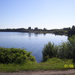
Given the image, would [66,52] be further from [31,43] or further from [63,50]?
[31,43]

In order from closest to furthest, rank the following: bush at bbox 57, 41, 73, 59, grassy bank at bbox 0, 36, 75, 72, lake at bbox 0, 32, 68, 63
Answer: grassy bank at bbox 0, 36, 75, 72 < bush at bbox 57, 41, 73, 59 < lake at bbox 0, 32, 68, 63

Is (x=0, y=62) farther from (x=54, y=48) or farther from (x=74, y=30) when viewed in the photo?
(x=74, y=30)

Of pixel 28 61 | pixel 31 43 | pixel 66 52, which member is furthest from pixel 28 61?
pixel 31 43

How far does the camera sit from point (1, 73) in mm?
6840

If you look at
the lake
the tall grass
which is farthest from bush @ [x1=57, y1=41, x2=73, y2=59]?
the lake

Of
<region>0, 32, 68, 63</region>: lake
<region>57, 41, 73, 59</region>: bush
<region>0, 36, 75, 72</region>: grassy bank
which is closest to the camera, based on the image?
<region>0, 36, 75, 72</region>: grassy bank

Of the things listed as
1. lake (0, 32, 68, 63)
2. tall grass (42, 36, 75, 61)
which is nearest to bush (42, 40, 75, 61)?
tall grass (42, 36, 75, 61)

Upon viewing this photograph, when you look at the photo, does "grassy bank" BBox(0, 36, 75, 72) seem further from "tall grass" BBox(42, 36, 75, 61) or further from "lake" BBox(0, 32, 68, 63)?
"lake" BBox(0, 32, 68, 63)

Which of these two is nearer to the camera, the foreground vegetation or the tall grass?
the foreground vegetation

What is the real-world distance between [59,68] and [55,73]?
3.36ft

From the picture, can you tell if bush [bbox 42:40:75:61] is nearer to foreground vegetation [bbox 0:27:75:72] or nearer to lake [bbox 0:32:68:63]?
foreground vegetation [bbox 0:27:75:72]

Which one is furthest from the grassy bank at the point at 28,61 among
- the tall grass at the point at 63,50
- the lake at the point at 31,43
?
the lake at the point at 31,43

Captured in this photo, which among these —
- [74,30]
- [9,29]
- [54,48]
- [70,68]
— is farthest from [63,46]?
[9,29]

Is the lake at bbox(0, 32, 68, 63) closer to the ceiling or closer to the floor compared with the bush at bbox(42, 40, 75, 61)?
closer to the floor
